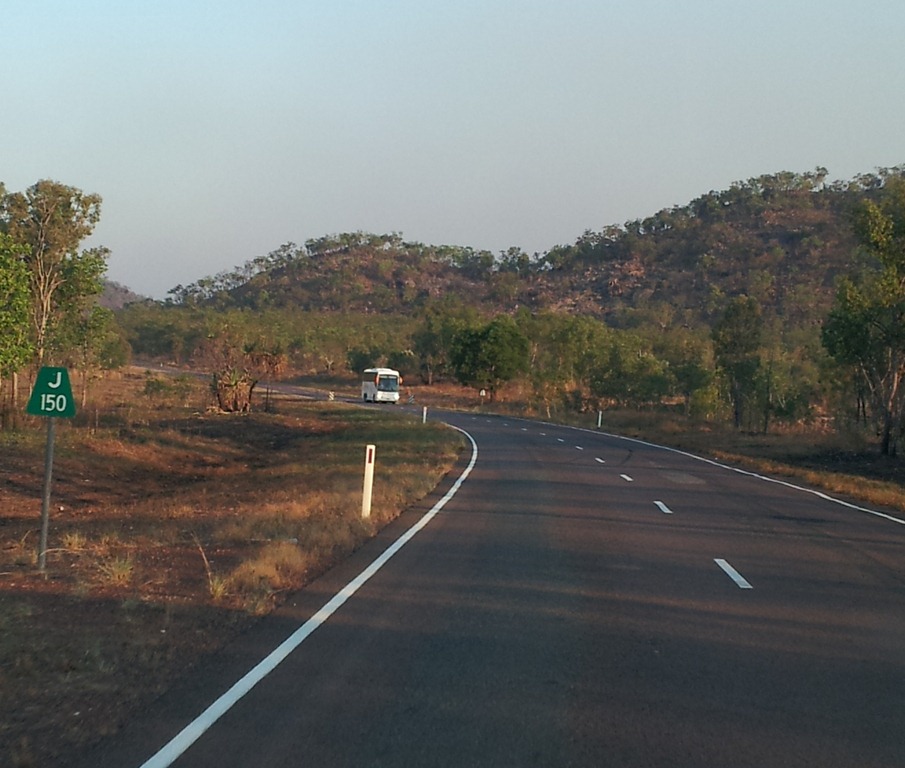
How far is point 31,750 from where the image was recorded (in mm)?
5516

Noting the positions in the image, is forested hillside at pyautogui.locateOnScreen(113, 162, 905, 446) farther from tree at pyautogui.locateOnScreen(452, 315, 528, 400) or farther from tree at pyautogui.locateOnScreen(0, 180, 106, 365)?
tree at pyautogui.locateOnScreen(0, 180, 106, 365)

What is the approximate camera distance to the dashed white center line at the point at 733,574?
424 inches

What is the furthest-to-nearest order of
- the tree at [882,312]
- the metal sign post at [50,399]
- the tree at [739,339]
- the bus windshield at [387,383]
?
the bus windshield at [387,383] < the tree at [739,339] < the tree at [882,312] < the metal sign post at [50,399]

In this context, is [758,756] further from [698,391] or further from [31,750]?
[698,391]

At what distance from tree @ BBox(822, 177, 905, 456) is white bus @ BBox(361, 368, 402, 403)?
44.2m

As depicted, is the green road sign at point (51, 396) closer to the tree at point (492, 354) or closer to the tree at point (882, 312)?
the tree at point (882, 312)

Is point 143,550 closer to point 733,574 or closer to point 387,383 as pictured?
point 733,574

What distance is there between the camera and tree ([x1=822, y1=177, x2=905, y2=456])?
29.9 metres

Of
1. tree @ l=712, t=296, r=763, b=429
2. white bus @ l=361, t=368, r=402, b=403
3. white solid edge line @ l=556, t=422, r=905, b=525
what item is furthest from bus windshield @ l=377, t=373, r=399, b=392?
tree @ l=712, t=296, r=763, b=429

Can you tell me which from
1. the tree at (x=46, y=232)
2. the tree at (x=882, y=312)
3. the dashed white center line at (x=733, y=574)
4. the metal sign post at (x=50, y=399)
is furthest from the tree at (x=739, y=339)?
the metal sign post at (x=50, y=399)

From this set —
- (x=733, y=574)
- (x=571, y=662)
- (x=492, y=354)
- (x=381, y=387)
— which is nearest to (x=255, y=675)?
(x=571, y=662)

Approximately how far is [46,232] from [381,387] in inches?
1611

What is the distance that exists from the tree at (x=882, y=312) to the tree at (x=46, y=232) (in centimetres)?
2473

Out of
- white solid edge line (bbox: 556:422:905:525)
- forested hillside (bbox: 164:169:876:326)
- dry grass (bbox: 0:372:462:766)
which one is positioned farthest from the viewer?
forested hillside (bbox: 164:169:876:326)
